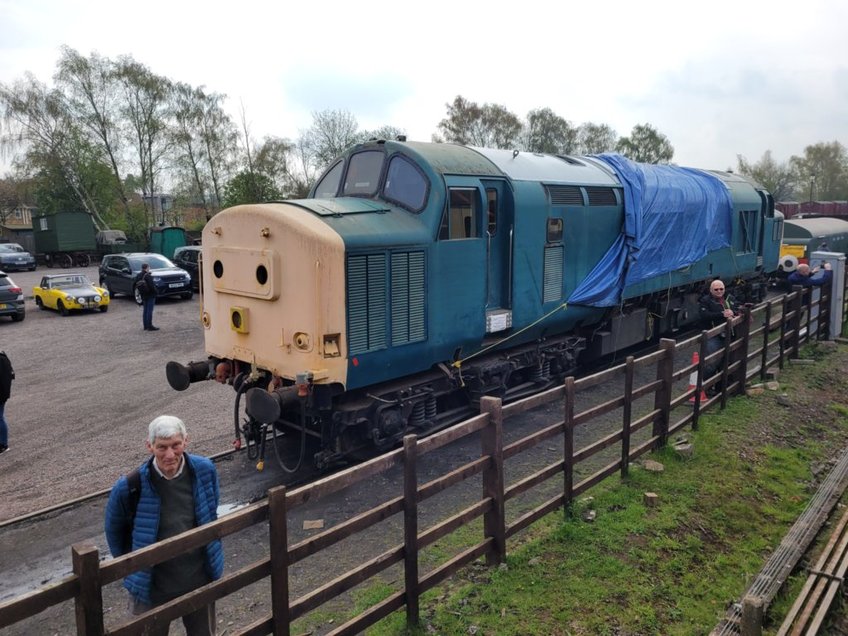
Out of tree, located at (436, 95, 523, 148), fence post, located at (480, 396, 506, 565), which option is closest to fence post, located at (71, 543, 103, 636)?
fence post, located at (480, 396, 506, 565)

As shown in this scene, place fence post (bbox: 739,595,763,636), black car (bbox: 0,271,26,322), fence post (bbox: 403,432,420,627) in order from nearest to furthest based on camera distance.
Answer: fence post (bbox: 739,595,763,636), fence post (bbox: 403,432,420,627), black car (bbox: 0,271,26,322)

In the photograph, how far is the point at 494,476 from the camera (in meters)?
5.04

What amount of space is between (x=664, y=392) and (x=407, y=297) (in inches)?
120

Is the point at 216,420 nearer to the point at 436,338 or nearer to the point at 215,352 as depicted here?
the point at 215,352

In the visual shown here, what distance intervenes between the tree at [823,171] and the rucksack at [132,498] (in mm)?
92243

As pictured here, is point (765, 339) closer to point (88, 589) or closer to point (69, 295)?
point (88, 589)

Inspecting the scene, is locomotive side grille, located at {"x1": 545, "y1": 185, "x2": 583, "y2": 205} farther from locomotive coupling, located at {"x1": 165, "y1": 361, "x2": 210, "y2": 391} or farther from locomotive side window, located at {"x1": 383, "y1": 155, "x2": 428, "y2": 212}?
locomotive coupling, located at {"x1": 165, "y1": 361, "x2": 210, "y2": 391}

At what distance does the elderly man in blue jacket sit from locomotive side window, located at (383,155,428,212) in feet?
15.0

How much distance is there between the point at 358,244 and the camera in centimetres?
665

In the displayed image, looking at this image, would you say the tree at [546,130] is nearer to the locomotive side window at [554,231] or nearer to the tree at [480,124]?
the tree at [480,124]

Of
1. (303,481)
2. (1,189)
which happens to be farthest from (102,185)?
(303,481)

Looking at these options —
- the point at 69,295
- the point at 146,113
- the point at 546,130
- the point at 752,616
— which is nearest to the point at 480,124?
the point at 546,130

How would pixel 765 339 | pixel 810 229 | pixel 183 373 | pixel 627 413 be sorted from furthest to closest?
1. pixel 810 229
2. pixel 765 339
3. pixel 183 373
4. pixel 627 413

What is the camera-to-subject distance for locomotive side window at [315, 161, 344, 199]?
853 cm
